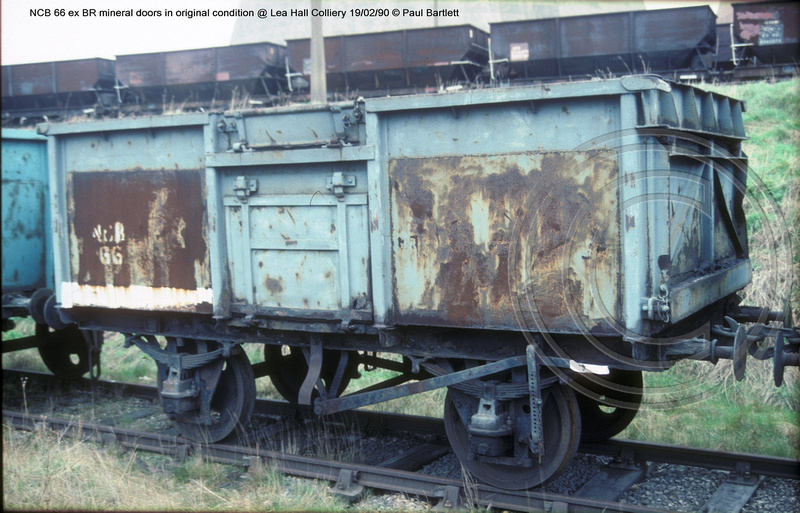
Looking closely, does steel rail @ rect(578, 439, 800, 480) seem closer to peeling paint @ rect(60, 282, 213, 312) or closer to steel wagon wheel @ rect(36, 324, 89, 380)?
peeling paint @ rect(60, 282, 213, 312)

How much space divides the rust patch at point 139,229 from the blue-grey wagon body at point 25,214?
1545mm

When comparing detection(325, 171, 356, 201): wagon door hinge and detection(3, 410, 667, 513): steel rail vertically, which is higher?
detection(325, 171, 356, 201): wagon door hinge

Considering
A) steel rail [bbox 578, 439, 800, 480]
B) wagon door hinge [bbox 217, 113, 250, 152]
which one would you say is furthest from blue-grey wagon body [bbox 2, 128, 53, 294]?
steel rail [bbox 578, 439, 800, 480]

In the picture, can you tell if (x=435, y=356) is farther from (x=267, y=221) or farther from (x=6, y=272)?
(x=6, y=272)

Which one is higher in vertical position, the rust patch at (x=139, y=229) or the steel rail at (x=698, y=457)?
the rust patch at (x=139, y=229)

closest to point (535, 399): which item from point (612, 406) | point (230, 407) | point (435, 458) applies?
point (612, 406)

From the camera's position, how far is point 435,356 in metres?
5.06

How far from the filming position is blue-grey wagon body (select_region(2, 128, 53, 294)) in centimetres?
730

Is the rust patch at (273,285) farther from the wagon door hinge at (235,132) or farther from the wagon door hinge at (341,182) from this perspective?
the wagon door hinge at (235,132)

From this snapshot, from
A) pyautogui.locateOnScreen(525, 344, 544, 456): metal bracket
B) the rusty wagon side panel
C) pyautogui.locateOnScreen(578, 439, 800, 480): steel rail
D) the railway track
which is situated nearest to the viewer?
pyautogui.locateOnScreen(525, 344, 544, 456): metal bracket

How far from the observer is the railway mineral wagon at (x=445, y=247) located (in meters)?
4.25

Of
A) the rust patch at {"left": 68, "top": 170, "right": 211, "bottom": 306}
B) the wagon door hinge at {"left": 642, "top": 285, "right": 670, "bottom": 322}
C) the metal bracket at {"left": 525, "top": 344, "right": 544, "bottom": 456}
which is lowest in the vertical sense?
the metal bracket at {"left": 525, "top": 344, "right": 544, "bottom": 456}

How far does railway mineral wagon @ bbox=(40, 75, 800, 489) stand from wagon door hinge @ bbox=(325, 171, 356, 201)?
0.03 ft

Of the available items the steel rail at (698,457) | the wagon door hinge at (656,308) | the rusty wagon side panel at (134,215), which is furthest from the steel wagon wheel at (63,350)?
the wagon door hinge at (656,308)
